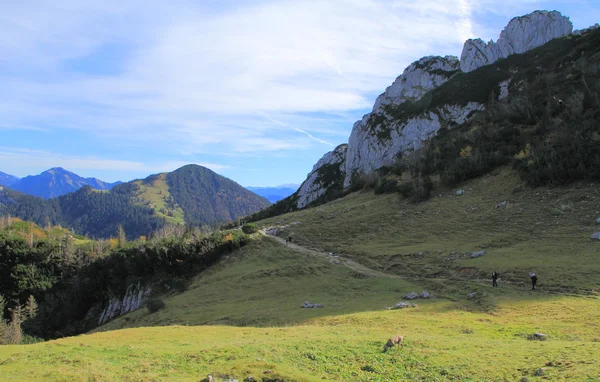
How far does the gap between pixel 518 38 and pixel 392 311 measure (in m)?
110

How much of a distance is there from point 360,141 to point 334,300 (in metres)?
78.9

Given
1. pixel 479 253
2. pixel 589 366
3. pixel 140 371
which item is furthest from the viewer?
pixel 479 253

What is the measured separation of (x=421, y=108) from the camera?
298ft

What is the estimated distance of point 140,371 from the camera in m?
12.8

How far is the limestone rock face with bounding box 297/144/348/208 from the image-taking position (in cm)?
11475

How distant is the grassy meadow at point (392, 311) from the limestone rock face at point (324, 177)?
6525 centimetres

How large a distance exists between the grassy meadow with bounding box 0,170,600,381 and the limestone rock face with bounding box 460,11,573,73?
72.3 m

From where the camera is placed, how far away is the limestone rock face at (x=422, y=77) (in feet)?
385

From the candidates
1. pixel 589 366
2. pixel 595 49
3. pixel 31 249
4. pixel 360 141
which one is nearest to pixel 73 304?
pixel 31 249

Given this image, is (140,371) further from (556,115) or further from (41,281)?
(41,281)

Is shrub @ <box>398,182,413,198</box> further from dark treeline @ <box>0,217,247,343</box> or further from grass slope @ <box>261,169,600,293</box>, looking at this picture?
dark treeline @ <box>0,217,247,343</box>

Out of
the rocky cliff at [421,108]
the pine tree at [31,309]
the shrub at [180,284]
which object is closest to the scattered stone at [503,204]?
the shrub at [180,284]

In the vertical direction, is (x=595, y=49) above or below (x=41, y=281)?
above

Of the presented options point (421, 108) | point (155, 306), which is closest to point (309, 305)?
point (155, 306)
